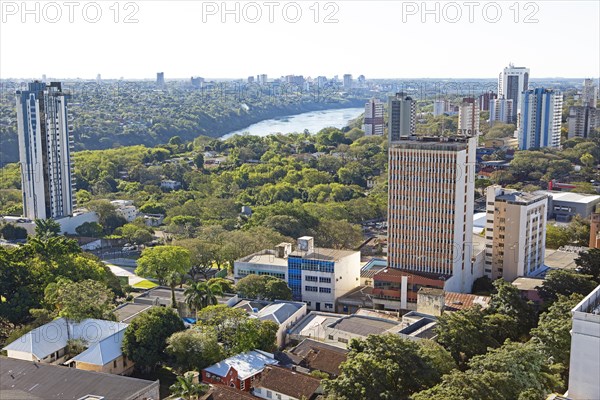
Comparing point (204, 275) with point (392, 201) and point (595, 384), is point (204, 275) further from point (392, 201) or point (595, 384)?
point (595, 384)

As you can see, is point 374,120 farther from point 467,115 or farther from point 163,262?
point 163,262

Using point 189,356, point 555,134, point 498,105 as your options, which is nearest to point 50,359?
point 189,356

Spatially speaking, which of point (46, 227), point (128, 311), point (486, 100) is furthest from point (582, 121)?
point (128, 311)

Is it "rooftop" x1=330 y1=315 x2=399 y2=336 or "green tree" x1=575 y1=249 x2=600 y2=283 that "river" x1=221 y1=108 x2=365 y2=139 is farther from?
"rooftop" x1=330 y1=315 x2=399 y2=336

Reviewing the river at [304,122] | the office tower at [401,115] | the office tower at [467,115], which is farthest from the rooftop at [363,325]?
the river at [304,122]

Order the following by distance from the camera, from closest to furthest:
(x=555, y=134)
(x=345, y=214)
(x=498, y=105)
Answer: (x=345, y=214)
(x=555, y=134)
(x=498, y=105)

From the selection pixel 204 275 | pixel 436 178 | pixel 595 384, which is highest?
pixel 436 178

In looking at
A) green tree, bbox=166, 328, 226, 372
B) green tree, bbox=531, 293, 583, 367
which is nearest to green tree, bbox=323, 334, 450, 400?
green tree, bbox=531, 293, 583, 367
